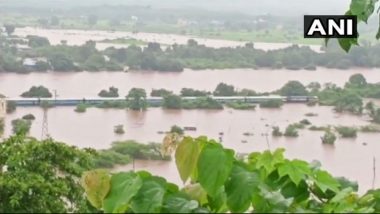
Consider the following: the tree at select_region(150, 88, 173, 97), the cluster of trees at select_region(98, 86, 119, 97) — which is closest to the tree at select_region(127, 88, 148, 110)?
the tree at select_region(150, 88, 173, 97)

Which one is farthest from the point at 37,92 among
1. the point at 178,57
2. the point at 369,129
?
the point at 369,129

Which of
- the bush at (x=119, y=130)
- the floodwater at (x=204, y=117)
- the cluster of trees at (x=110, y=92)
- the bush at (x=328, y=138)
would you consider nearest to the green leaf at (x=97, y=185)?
the floodwater at (x=204, y=117)

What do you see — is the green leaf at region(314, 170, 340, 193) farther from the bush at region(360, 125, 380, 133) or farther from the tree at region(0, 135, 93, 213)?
the bush at region(360, 125, 380, 133)

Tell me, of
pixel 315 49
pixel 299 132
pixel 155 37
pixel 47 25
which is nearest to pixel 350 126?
pixel 299 132

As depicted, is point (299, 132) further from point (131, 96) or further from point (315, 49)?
point (315, 49)

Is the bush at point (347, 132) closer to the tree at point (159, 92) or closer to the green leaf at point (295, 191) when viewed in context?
the tree at point (159, 92)

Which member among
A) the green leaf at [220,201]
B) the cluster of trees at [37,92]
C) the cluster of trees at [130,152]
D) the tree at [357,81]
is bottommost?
the cluster of trees at [130,152]

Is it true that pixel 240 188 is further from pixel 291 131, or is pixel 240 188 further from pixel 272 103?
pixel 272 103
